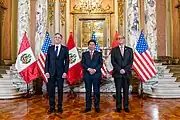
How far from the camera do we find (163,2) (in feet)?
46.2

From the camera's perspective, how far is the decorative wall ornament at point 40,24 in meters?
10.6

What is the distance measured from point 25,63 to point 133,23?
4139 mm

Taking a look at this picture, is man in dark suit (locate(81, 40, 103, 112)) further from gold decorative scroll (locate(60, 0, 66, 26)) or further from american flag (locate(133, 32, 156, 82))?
gold decorative scroll (locate(60, 0, 66, 26))

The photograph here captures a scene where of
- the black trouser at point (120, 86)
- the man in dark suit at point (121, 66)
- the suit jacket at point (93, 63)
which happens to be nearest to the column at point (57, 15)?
the suit jacket at point (93, 63)

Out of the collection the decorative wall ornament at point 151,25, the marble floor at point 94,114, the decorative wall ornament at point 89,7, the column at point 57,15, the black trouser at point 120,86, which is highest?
the decorative wall ornament at point 89,7

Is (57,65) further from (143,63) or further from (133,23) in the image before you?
(133,23)

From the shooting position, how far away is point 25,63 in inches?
353

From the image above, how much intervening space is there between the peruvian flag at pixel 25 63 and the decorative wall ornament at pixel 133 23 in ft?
11.9

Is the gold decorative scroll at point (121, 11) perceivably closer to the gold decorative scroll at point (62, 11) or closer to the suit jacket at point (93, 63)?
the gold decorative scroll at point (62, 11)

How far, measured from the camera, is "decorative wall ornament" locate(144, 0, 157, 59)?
10.3 meters

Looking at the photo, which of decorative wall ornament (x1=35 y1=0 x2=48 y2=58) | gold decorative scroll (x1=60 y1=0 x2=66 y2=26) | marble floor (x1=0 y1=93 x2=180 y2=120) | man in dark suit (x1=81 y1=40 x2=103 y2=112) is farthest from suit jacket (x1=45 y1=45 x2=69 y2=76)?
gold decorative scroll (x1=60 y1=0 x2=66 y2=26)

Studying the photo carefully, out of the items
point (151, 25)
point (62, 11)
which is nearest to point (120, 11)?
point (62, 11)

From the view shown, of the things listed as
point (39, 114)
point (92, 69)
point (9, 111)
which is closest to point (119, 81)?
point (92, 69)

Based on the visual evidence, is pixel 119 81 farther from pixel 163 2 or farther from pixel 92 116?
pixel 163 2
